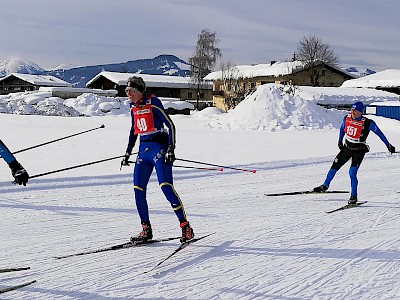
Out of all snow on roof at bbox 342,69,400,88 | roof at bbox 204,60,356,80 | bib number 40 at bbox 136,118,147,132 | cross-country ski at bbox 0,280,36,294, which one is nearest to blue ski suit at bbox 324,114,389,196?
bib number 40 at bbox 136,118,147,132

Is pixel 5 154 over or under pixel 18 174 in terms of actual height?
over

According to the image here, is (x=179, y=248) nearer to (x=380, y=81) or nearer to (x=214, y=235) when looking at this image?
(x=214, y=235)

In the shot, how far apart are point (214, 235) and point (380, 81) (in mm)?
53242

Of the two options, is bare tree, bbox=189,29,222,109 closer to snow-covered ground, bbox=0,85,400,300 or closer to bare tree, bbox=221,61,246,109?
bare tree, bbox=221,61,246,109

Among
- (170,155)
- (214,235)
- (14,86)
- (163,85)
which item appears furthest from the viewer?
(14,86)

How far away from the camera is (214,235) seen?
628 cm

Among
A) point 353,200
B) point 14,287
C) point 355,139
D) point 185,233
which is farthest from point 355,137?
point 14,287

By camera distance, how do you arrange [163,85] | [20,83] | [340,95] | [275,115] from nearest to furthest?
[275,115] → [340,95] → [163,85] → [20,83]

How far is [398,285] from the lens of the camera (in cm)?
457

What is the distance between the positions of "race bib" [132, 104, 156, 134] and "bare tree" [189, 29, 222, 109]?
55.5 m

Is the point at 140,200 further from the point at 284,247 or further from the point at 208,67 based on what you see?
the point at 208,67

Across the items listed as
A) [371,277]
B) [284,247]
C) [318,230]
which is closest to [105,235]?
[284,247]

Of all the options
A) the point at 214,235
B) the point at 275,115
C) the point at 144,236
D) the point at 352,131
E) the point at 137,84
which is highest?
the point at 137,84

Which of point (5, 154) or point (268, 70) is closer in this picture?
point (5, 154)
